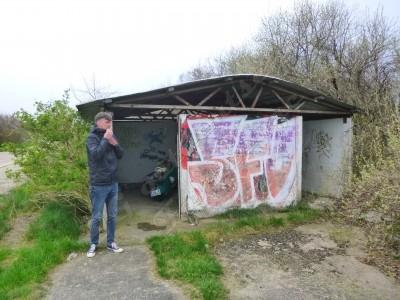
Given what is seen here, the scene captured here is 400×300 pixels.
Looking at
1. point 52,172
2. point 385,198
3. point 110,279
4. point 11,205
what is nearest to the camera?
point 385,198

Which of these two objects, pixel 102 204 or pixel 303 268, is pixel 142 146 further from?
pixel 303 268

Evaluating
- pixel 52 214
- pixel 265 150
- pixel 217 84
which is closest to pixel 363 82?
pixel 265 150

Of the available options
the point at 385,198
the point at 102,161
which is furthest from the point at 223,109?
the point at 385,198

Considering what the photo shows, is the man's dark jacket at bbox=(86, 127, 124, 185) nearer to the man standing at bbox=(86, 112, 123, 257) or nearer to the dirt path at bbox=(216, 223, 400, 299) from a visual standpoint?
the man standing at bbox=(86, 112, 123, 257)

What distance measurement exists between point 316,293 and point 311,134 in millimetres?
5833

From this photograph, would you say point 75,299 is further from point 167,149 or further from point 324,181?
point 167,149

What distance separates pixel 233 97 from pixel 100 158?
4286mm

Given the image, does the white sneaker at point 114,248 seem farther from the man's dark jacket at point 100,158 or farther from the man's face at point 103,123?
the man's face at point 103,123

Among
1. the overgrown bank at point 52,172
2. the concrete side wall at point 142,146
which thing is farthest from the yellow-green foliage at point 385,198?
the concrete side wall at point 142,146

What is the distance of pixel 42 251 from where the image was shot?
4895mm

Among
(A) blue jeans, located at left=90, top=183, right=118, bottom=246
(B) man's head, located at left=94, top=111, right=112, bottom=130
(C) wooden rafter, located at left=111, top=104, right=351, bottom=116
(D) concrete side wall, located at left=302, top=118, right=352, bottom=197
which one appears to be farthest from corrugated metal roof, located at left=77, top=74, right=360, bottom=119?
(A) blue jeans, located at left=90, top=183, right=118, bottom=246

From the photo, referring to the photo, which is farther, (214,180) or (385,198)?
(214,180)

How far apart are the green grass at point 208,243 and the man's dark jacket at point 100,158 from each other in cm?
141

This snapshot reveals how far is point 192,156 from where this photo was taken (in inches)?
267
